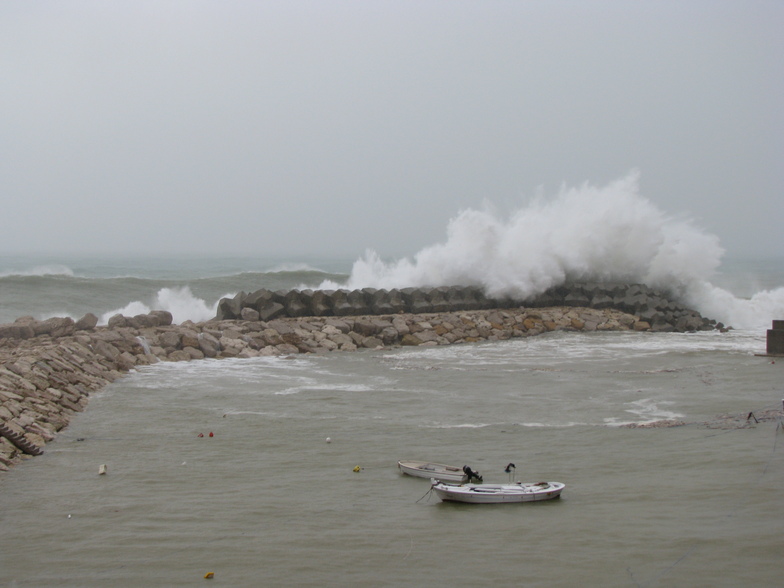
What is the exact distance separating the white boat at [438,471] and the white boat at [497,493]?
40 centimetres

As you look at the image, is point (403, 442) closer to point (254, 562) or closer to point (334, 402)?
point (334, 402)

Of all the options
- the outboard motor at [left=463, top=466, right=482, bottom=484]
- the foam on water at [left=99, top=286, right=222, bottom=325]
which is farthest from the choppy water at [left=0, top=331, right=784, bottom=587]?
the foam on water at [left=99, top=286, right=222, bottom=325]

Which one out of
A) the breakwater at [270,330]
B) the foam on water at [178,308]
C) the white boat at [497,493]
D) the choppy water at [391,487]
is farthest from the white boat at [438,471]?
the foam on water at [178,308]

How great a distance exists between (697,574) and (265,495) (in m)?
4.31

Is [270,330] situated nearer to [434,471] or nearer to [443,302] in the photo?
[443,302]

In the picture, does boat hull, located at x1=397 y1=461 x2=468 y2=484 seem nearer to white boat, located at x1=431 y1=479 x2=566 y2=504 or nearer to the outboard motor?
the outboard motor

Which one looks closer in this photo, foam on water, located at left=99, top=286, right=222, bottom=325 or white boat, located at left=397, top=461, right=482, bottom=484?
white boat, located at left=397, top=461, right=482, bottom=484

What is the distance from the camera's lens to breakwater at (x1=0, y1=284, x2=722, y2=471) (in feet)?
40.8

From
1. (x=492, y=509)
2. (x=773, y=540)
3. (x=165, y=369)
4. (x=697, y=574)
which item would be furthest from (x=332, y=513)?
(x=165, y=369)

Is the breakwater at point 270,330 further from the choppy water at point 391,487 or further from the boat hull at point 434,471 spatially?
the boat hull at point 434,471

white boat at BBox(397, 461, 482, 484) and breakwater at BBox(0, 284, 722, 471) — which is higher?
breakwater at BBox(0, 284, 722, 471)

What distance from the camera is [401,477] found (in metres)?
9.27

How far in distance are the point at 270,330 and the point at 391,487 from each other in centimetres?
1135

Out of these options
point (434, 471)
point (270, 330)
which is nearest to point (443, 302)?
point (270, 330)
